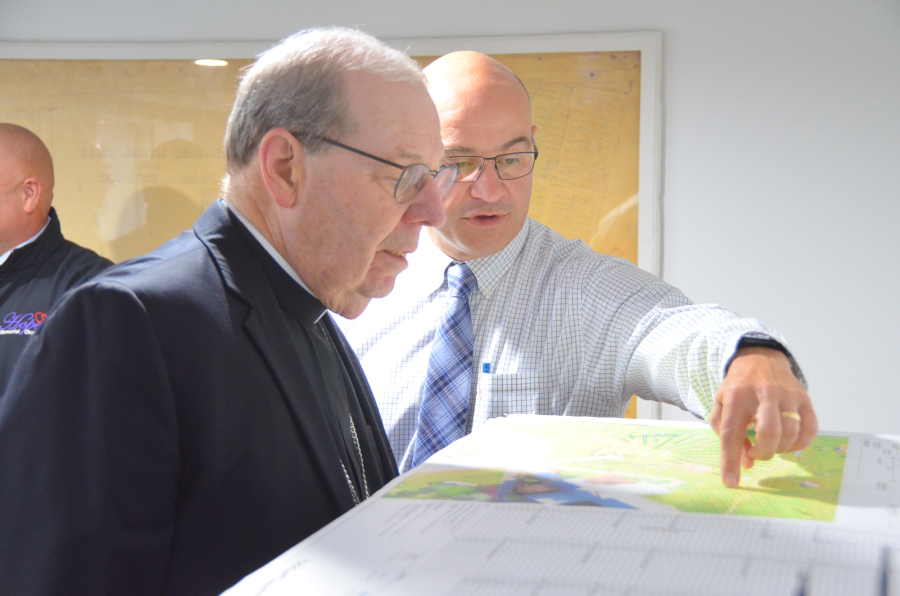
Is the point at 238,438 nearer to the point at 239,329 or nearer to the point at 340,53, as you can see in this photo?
the point at 239,329

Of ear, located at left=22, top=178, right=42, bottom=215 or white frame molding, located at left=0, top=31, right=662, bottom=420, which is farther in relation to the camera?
ear, located at left=22, top=178, right=42, bottom=215

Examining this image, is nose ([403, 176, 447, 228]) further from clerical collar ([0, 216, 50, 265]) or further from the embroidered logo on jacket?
clerical collar ([0, 216, 50, 265])

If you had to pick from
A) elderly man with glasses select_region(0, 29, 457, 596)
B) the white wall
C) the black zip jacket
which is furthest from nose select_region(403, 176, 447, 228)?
the black zip jacket

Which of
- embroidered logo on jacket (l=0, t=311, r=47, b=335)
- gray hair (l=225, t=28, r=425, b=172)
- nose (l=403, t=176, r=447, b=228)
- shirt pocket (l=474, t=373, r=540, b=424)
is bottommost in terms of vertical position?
embroidered logo on jacket (l=0, t=311, r=47, b=335)

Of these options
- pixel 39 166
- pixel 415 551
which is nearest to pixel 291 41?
pixel 415 551

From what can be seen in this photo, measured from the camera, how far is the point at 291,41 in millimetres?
889

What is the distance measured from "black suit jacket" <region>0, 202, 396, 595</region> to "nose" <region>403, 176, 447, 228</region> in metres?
0.22

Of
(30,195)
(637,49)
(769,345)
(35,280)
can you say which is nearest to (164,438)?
(769,345)

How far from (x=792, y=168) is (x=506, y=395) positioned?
78.2 inches

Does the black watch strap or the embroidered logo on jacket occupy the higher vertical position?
the black watch strap

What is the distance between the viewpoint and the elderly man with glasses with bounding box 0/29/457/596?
2.18 feet

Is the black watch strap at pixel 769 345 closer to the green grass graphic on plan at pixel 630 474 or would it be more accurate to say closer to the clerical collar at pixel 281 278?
the green grass graphic on plan at pixel 630 474

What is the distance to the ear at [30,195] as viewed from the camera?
2.93 metres

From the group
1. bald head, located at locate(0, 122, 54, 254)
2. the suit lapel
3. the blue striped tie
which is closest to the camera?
the suit lapel
